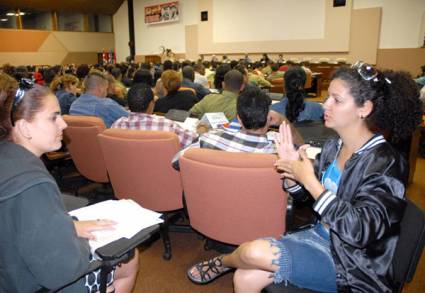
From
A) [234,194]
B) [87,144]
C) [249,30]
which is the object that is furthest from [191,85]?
[249,30]

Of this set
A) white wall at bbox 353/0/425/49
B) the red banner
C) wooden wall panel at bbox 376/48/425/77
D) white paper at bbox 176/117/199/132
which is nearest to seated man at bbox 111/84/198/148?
white paper at bbox 176/117/199/132

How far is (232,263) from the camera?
1599mm

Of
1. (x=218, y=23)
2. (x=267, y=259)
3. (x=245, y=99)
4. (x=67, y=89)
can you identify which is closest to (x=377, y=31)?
(x=218, y=23)

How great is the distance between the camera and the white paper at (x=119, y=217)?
4.27 ft

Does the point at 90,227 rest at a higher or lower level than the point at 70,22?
lower

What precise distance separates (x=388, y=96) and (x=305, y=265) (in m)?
0.75

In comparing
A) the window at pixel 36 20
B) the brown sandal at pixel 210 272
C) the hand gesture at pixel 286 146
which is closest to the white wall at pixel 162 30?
the window at pixel 36 20

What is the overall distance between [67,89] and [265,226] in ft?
10.4

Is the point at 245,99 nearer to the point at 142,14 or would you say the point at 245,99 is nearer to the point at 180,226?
the point at 180,226

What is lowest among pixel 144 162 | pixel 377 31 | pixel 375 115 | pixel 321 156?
pixel 144 162

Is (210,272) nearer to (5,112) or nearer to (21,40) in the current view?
(5,112)

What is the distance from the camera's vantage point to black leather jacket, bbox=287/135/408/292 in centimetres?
118

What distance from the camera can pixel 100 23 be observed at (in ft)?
53.2

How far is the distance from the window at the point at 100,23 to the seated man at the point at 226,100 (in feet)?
46.5
